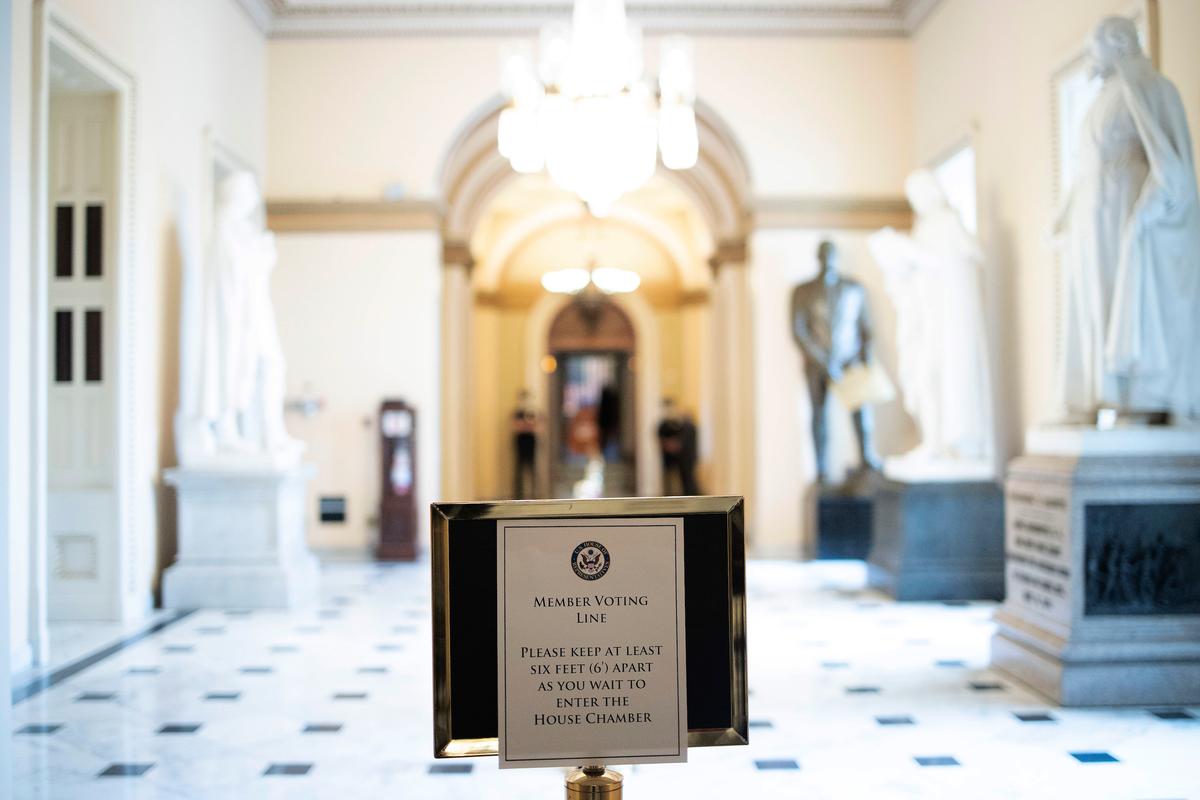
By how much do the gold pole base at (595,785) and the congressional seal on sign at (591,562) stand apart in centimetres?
38

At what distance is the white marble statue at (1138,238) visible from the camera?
17.0 ft

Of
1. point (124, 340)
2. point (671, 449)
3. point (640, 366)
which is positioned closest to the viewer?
point (124, 340)

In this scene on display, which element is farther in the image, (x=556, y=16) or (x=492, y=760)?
(x=556, y=16)

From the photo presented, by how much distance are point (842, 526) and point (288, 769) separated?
7.25 meters

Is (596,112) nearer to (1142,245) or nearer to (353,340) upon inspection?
(1142,245)

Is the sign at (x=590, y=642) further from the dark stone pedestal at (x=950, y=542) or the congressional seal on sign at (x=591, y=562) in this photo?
the dark stone pedestal at (x=950, y=542)

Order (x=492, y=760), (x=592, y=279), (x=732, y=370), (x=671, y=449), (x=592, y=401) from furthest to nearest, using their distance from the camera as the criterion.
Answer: (x=592, y=401) < (x=671, y=449) < (x=592, y=279) < (x=732, y=370) < (x=492, y=760)

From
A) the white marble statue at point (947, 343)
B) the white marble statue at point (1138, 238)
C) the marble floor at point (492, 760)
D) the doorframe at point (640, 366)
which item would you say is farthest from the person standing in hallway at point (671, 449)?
the white marble statue at point (1138, 238)

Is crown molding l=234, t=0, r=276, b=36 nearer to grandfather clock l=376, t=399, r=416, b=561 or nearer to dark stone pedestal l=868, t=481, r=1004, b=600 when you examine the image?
grandfather clock l=376, t=399, r=416, b=561

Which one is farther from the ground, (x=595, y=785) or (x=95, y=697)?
(x=595, y=785)

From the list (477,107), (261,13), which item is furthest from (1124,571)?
(261,13)

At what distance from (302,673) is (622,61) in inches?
154

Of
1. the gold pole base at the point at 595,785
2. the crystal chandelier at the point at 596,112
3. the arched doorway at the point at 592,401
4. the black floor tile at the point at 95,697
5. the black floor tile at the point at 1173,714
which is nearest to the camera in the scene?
the gold pole base at the point at 595,785

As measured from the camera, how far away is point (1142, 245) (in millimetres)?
5219
